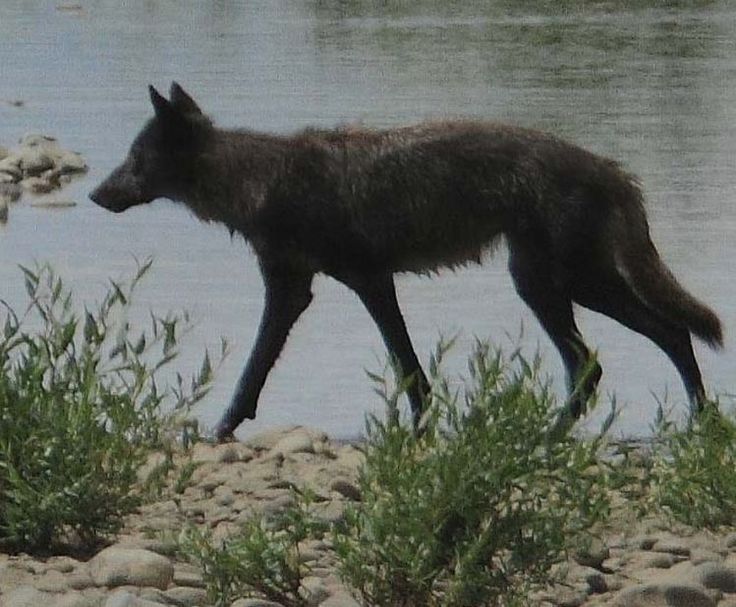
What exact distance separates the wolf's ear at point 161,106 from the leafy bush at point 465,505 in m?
3.03

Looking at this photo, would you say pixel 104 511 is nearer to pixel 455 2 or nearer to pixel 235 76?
pixel 235 76

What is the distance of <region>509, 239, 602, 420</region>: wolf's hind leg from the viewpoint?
327 inches

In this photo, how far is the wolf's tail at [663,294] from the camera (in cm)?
838

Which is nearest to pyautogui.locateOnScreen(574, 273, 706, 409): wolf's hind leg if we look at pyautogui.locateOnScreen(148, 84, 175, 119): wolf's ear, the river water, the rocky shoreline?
the river water

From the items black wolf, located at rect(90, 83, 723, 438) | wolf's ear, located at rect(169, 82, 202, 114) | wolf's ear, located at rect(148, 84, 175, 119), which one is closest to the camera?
black wolf, located at rect(90, 83, 723, 438)

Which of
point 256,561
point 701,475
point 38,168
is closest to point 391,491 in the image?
point 256,561

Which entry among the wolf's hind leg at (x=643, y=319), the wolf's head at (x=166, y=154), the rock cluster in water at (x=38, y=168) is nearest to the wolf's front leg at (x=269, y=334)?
the wolf's head at (x=166, y=154)

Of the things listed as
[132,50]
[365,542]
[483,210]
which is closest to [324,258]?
[483,210]

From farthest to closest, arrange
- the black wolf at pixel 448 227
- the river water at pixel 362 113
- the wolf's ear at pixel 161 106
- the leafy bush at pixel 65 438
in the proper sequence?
the river water at pixel 362 113
the wolf's ear at pixel 161 106
the black wolf at pixel 448 227
the leafy bush at pixel 65 438

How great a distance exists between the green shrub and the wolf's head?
2.71 metres

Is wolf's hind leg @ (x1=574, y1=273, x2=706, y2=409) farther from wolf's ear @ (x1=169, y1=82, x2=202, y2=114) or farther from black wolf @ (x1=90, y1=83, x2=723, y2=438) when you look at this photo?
wolf's ear @ (x1=169, y1=82, x2=202, y2=114)

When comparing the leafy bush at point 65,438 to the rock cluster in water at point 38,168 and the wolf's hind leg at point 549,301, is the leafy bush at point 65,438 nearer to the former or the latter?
the wolf's hind leg at point 549,301

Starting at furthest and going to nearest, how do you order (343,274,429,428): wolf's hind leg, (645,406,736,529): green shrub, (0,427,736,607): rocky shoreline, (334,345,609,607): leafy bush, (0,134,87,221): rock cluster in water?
(0,134,87,221): rock cluster in water
(343,274,429,428): wolf's hind leg
(645,406,736,529): green shrub
(0,427,736,607): rocky shoreline
(334,345,609,607): leafy bush

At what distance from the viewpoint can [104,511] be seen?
6.38m
